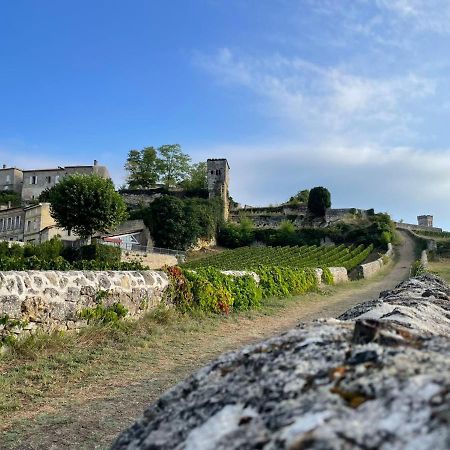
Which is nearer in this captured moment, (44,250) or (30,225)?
(44,250)

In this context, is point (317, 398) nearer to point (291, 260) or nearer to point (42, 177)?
point (291, 260)

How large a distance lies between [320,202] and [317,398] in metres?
72.6

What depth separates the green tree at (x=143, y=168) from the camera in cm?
8581

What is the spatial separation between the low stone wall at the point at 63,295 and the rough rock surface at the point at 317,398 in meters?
5.24

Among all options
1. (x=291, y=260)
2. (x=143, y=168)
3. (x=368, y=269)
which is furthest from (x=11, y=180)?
(x=368, y=269)

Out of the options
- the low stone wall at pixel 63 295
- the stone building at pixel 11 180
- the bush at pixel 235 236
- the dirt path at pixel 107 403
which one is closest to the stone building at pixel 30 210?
the stone building at pixel 11 180

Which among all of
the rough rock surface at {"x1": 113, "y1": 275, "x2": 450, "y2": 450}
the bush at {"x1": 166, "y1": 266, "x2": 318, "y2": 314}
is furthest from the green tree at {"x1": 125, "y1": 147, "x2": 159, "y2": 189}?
the rough rock surface at {"x1": 113, "y1": 275, "x2": 450, "y2": 450}

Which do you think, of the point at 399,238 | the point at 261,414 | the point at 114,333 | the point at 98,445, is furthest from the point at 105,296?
the point at 399,238

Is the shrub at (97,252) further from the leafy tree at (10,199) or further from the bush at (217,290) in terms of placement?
the leafy tree at (10,199)

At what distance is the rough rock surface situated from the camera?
1086 mm

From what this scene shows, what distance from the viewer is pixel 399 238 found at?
61.4m

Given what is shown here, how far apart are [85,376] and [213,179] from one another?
65.9 m

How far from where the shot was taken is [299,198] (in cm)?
8350

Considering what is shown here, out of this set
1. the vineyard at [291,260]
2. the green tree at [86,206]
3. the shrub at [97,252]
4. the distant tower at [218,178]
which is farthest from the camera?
the distant tower at [218,178]
